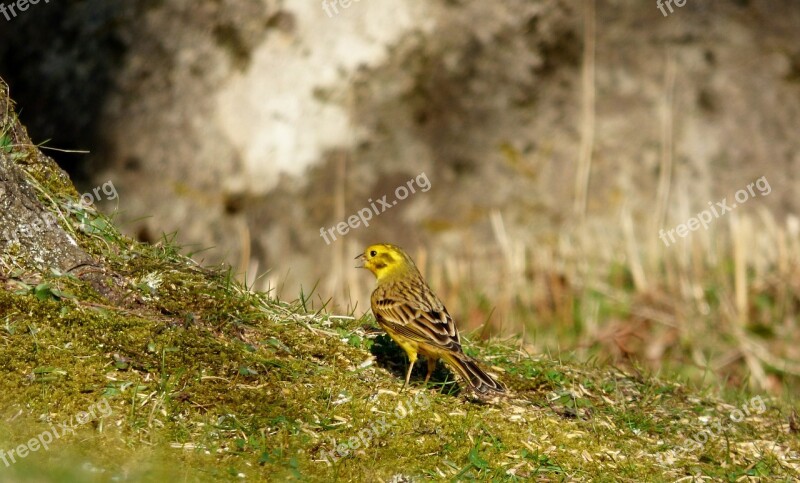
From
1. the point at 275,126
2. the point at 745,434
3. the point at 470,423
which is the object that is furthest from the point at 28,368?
the point at 275,126

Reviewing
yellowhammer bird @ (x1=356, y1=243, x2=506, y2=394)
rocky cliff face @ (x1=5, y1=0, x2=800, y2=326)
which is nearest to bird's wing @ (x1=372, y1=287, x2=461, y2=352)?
yellowhammer bird @ (x1=356, y1=243, x2=506, y2=394)

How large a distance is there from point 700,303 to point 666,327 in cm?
40

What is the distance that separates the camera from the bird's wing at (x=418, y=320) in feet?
16.9

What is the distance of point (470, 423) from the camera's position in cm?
491

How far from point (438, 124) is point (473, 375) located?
6.57 meters

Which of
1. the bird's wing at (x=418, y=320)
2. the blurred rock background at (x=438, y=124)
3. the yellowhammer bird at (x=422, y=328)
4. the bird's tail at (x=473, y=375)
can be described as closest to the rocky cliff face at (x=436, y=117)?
the blurred rock background at (x=438, y=124)

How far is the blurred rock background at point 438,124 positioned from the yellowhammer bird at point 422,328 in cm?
491

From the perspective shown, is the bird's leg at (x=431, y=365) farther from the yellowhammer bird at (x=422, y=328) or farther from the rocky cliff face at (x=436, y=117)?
the rocky cliff face at (x=436, y=117)

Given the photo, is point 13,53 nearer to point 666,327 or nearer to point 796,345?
point 666,327

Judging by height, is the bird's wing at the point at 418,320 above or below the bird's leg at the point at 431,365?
above

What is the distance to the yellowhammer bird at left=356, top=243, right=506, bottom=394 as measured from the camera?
5090 millimetres

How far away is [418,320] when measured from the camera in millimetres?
5234

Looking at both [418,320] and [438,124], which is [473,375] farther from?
[438,124]

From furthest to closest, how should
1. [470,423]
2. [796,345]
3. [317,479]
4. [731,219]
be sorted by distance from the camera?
[731,219]
[796,345]
[470,423]
[317,479]
